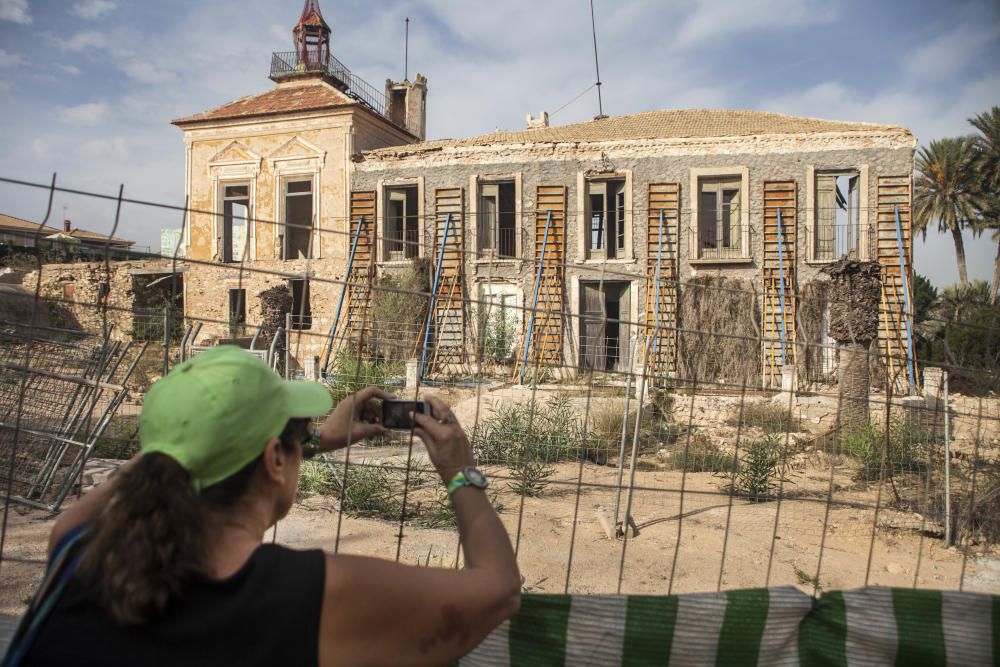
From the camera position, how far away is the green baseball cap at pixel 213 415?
3.72ft

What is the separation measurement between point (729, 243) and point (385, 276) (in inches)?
337

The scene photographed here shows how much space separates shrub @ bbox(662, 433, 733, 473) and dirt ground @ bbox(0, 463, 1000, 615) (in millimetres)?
968

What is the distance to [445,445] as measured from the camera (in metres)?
1.52

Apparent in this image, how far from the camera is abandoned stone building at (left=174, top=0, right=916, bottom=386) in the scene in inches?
590

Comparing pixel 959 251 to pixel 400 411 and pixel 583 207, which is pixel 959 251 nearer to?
pixel 583 207

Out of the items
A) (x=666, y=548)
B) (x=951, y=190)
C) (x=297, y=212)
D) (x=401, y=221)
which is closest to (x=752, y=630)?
(x=666, y=548)

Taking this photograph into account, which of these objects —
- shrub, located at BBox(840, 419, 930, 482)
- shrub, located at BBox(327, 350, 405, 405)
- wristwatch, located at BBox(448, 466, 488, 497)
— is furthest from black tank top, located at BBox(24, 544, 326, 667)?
shrub, located at BBox(840, 419, 930, 482)

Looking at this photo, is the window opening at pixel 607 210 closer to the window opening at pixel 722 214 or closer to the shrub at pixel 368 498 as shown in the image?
the window opening at pixel 722 214

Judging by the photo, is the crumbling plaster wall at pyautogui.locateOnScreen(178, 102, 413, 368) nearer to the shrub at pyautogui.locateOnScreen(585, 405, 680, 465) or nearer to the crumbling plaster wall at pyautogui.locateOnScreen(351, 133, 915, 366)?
the crumbling plaster wall at pyautogui.locateOnScreen(351, 133, 915, 366)

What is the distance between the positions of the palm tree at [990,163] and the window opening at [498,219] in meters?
24.1

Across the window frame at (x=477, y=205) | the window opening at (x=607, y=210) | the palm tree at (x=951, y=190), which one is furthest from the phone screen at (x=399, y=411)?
the palm tree at (x=951, y=190)

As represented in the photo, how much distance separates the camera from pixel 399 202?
18.0 meters

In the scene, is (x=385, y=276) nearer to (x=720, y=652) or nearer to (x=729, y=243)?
(x=729, y=243)

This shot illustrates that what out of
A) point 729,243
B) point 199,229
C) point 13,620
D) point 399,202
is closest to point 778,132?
point 729,243
